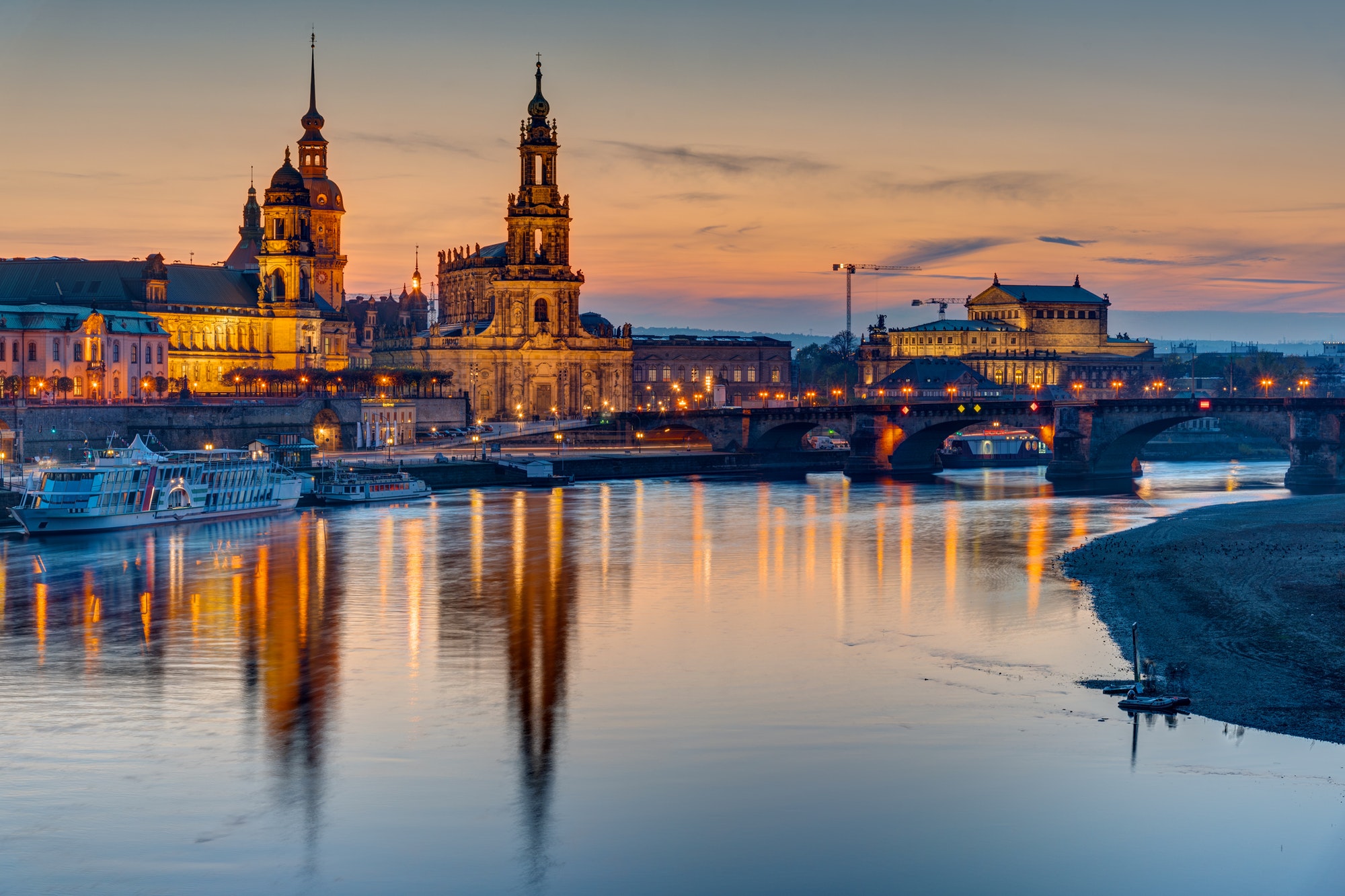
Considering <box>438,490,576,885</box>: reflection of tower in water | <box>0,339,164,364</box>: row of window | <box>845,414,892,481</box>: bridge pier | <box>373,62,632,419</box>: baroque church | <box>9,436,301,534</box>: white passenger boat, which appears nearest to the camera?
<box>438,490,576,885</box>: reflection of tower in water

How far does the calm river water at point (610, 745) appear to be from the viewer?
24.7m

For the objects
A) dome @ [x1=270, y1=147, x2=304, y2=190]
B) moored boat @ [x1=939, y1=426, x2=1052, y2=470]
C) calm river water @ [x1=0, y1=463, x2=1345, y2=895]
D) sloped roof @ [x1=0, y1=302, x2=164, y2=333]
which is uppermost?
dome @ [x1=270, y1=147, x2=304, y2=190]

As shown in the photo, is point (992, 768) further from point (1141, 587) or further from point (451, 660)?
point (1141, 587)

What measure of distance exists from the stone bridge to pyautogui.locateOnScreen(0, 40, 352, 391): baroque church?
4047 centimetres

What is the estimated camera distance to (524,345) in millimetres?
148125

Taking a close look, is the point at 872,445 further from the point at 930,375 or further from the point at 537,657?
the point at 537,657

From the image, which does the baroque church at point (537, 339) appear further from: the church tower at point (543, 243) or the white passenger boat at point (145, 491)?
the white passenger boat at point (145, 491)

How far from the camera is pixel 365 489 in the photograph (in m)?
86.7

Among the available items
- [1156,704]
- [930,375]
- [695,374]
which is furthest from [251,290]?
[1156,704]

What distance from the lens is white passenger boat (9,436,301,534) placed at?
223ft

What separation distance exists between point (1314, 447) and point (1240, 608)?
6055 centimetres

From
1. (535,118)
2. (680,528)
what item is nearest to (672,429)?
(535,118)

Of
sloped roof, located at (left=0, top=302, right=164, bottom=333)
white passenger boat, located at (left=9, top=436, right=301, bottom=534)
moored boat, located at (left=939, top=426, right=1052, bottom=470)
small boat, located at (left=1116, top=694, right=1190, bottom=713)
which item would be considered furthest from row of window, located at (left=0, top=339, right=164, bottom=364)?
small boat, located at (left=1116, top=694, right=1190, bottom=713)

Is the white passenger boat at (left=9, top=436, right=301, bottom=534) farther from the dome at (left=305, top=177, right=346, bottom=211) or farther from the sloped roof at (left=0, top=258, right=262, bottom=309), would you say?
the dome at (left=305, top=177, right=346, bottom=211)
